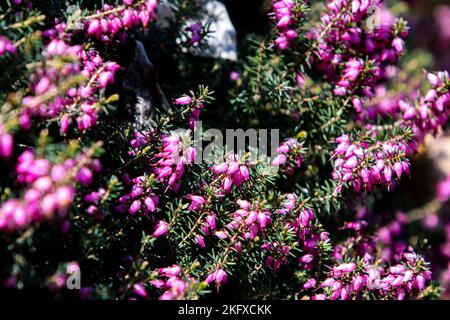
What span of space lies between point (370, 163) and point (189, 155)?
1036 mm

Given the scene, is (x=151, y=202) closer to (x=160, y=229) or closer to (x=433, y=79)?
(x=160, y=229)

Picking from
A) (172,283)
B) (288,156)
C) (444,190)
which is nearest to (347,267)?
(288,156)

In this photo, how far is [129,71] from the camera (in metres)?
3.28

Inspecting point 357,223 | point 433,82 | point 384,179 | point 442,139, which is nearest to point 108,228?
point 384,179

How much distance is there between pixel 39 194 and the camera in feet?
6.05

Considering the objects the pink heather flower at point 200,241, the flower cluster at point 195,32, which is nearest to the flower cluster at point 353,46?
the flower cluster at point 195,32

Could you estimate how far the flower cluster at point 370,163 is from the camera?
274cm

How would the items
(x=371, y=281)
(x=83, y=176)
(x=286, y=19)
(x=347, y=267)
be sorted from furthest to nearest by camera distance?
(x=286, y=19), (x=371, y=281), (x=347, y=267), (x=83, y=176)

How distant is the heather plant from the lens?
214 cm

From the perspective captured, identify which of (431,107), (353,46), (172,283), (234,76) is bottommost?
(172,283)

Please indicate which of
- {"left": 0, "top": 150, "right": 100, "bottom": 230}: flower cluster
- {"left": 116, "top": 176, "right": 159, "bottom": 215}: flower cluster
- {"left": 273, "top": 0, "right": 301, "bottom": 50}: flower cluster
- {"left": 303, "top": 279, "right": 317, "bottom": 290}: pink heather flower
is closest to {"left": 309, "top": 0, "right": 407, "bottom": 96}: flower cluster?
{"left": 273, "top": 0, "right": 301, "bottom": 50}: flower cluster

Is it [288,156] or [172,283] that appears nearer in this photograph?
[172,283]

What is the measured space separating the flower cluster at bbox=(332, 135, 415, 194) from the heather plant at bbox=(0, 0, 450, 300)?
11 mm

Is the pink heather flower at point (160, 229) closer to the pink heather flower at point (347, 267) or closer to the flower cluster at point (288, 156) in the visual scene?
the flower cluster at point (288, 156)
